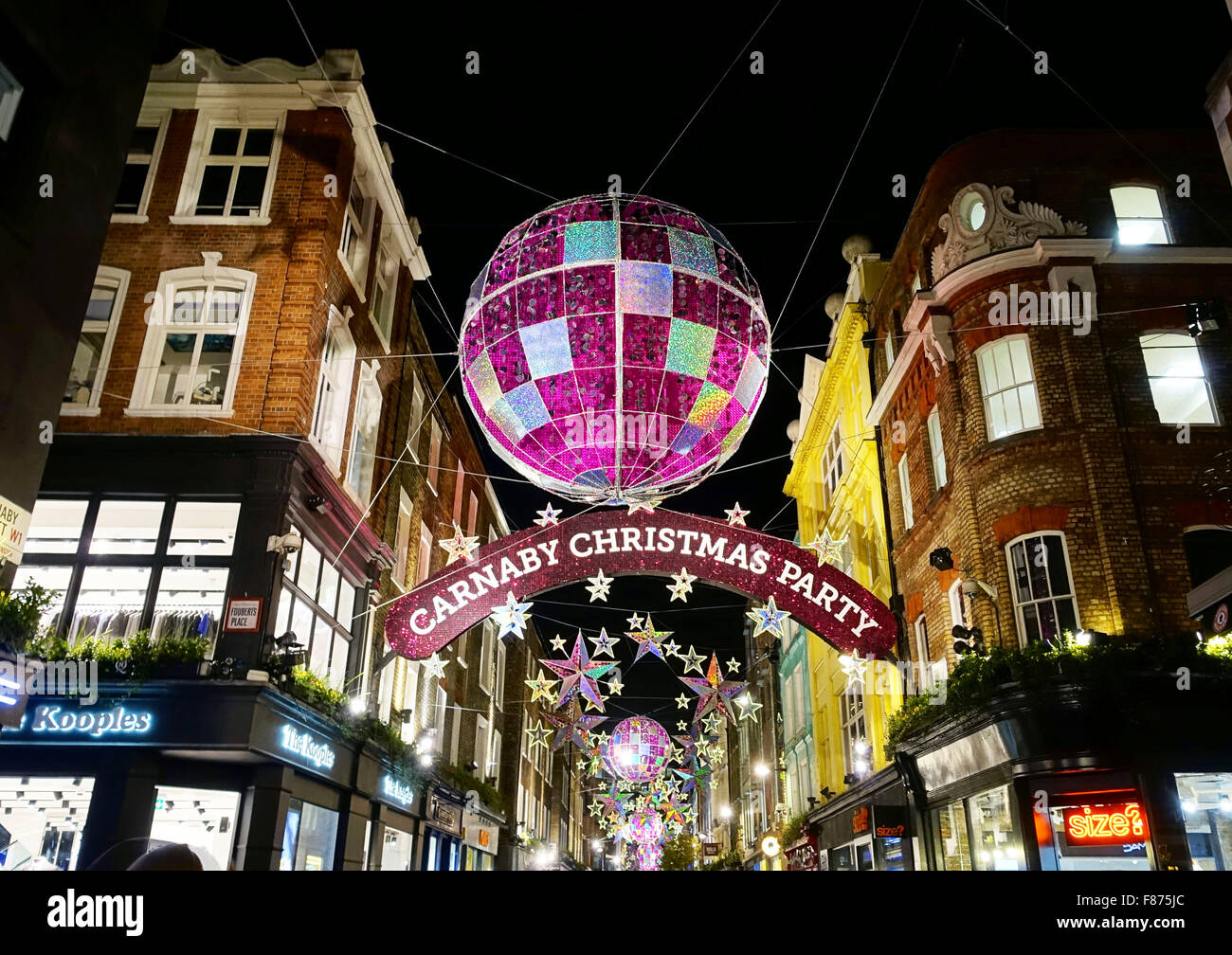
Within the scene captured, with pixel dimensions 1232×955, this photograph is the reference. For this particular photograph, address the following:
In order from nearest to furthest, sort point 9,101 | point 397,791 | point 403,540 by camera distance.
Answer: point 9,101 < point 397,791 < point 403,540

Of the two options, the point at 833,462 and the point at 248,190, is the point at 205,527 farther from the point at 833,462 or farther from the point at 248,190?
the point at 833,462

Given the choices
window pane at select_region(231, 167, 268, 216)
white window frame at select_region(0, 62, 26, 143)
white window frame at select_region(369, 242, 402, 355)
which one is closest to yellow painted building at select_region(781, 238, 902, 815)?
white window frame at select_region(369, 242, 402, 355)

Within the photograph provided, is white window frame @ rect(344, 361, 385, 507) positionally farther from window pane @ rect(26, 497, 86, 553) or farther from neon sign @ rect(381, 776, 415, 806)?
neon sign @ rect(381, 776, 415, 806)

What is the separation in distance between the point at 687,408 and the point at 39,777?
11235 millimetres

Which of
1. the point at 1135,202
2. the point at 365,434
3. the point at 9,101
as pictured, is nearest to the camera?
the point at 9,101

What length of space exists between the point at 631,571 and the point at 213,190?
11.2m

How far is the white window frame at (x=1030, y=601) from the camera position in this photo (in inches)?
562

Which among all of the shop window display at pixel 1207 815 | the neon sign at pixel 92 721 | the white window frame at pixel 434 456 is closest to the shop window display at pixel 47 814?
the neon sign at pixel 92 721

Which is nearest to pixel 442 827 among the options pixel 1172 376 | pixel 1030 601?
pixel 1030 601

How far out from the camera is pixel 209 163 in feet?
55.7

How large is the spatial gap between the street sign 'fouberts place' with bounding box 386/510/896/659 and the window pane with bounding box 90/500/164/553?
4229mm

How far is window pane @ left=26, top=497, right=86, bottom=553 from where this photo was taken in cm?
1398
